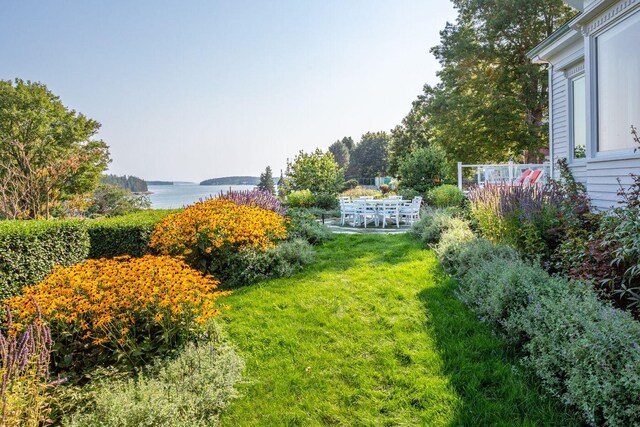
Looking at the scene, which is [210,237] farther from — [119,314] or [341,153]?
[341,153]

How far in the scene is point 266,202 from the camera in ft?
25.8

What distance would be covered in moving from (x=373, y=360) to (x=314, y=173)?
48.0 ft

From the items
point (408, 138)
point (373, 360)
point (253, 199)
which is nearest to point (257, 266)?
point (253, 199)

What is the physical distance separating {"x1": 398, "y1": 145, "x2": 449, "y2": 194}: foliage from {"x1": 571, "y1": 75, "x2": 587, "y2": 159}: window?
872 centimetres

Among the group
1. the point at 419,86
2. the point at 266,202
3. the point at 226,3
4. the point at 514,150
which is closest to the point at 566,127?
the point at 266,202

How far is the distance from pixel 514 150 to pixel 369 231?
13.1m

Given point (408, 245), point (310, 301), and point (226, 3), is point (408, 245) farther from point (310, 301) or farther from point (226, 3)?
point (226, 3)

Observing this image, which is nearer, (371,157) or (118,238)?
(118,238)

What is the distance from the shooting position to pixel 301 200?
1460 centimetres

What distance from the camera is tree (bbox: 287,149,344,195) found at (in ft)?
56.6

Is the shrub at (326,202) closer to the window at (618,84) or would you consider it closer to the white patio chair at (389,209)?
the white patio chair at (389,209)

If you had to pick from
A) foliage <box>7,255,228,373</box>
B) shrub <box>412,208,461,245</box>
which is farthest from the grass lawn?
shrub <box>412,208,461,245</box>

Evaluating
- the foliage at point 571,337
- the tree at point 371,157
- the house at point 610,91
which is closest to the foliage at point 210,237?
the foliage at point 571,337

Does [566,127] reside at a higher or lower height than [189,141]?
lower
